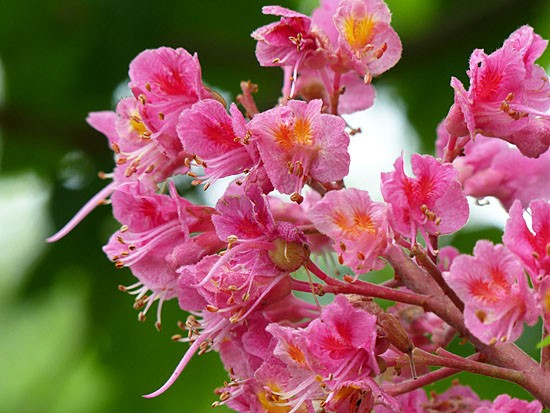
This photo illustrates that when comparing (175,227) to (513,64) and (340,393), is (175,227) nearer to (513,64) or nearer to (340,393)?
(340,393)

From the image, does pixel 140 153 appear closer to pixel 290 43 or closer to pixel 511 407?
pixel 290 43

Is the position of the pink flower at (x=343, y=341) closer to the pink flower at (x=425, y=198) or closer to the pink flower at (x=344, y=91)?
the pink flower at (x=425, y=198)

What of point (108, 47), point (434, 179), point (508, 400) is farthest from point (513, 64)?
point (108, 47)

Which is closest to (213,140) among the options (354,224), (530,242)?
(354,224)

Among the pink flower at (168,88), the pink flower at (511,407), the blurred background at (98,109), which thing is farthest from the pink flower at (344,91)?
the blurred background at (98,109)

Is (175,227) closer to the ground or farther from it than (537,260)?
closer to the ground

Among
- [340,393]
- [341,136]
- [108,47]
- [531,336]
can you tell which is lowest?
[531,336]

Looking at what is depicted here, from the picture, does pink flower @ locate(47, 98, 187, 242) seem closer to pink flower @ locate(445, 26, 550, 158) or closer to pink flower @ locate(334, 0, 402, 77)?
pink flower @ locate(334, 0, 402, 77)
